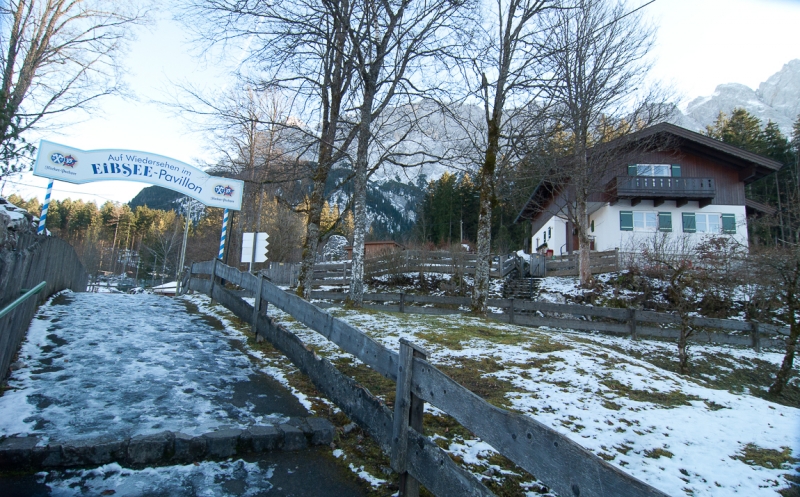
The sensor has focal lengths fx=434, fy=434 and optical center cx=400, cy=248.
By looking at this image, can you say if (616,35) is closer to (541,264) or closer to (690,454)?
(541,264)

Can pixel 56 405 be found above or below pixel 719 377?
above

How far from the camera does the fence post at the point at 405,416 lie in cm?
295

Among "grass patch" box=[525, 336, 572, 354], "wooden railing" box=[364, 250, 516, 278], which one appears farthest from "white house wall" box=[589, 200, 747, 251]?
"grass patch" box=[525, 336, 572, 354]

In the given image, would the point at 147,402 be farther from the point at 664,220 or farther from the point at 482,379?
the point at 664,220

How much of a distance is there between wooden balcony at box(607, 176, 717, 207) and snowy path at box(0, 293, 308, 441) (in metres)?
26.3

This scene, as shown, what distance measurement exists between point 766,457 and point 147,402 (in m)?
6.10

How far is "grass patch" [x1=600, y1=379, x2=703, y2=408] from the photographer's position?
18.1 ft

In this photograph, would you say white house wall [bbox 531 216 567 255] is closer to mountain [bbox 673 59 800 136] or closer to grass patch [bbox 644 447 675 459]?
grass patch [bbox 644 447 675 459]

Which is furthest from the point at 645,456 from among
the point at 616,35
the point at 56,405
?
the point at 616,35

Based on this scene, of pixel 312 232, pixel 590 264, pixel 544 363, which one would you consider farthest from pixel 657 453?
pixel 590 264

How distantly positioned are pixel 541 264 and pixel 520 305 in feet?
42.8

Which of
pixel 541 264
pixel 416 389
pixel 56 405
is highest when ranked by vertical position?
pixel 541 264

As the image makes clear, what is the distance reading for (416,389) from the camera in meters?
2.97

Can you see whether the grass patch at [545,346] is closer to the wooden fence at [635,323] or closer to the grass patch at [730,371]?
the grass patch at [730,371]
